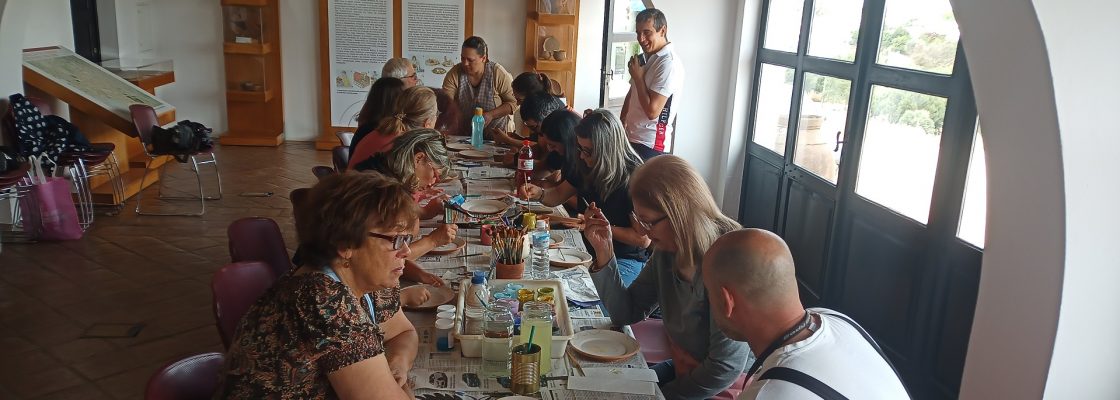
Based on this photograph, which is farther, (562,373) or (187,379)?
(562,373)

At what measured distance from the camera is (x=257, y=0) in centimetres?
858

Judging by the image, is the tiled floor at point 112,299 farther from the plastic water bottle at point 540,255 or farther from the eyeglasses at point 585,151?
the eyeglasses at point 585,151

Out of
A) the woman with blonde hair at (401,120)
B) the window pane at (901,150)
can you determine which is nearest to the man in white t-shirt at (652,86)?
the window pane at (901,150)

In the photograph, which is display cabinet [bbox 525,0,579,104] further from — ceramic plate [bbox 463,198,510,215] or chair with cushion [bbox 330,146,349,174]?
ceramic plate [bbox 463,198,510,215]

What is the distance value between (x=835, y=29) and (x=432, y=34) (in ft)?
17.5

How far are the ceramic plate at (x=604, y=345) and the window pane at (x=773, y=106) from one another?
359 centimetres

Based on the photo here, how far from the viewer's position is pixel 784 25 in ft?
19.0

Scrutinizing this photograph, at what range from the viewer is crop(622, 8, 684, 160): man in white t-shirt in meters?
5.16

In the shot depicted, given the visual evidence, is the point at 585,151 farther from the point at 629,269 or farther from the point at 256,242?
the point at 256,242

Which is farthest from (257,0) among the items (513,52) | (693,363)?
(693,363)

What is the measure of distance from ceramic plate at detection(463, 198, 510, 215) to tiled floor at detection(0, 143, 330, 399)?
58.8 inches

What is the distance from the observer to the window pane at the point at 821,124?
475 cm

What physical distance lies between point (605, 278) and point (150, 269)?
12.1ft

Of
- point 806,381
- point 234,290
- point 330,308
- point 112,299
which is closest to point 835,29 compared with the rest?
point 806,381
